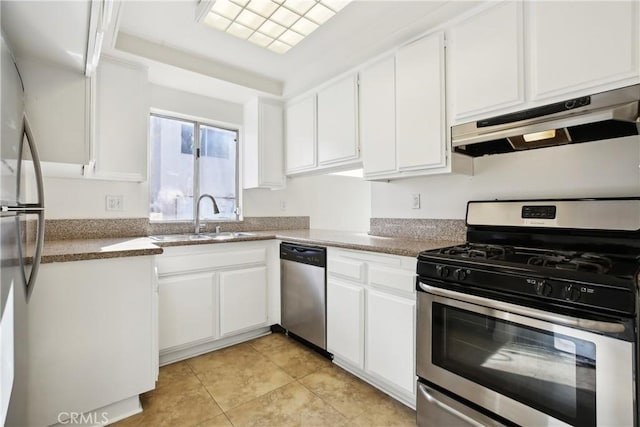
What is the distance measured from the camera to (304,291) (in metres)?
2.36

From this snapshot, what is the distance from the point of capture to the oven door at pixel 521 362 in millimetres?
994

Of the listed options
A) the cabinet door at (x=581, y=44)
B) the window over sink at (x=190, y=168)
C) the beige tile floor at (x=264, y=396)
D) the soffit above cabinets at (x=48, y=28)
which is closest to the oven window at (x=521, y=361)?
the beige tile floor at (x=264, y=396)

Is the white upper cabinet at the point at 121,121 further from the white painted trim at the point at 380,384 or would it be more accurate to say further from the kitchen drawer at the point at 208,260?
the white painted trim at the point at 380,384

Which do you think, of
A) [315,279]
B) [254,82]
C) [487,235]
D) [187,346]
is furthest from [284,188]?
[487,235]

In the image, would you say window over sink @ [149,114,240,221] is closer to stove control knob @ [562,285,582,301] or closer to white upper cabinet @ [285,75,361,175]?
white upper cabinet @ [285,75,361,175]

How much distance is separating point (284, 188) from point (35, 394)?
2.38 m

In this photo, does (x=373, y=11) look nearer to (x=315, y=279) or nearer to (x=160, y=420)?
(x=315, y=279)

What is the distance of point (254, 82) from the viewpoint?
9.11 feet

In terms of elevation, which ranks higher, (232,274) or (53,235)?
(53,235)

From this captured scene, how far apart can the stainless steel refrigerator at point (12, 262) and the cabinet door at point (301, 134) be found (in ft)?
6.29

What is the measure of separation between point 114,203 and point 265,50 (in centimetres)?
167

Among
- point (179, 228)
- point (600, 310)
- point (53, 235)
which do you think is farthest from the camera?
point (179, 228)

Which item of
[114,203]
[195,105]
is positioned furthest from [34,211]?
[195,105]

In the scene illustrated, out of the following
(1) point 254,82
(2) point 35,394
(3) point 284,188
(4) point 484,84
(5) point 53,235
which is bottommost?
(2) point 35,394
